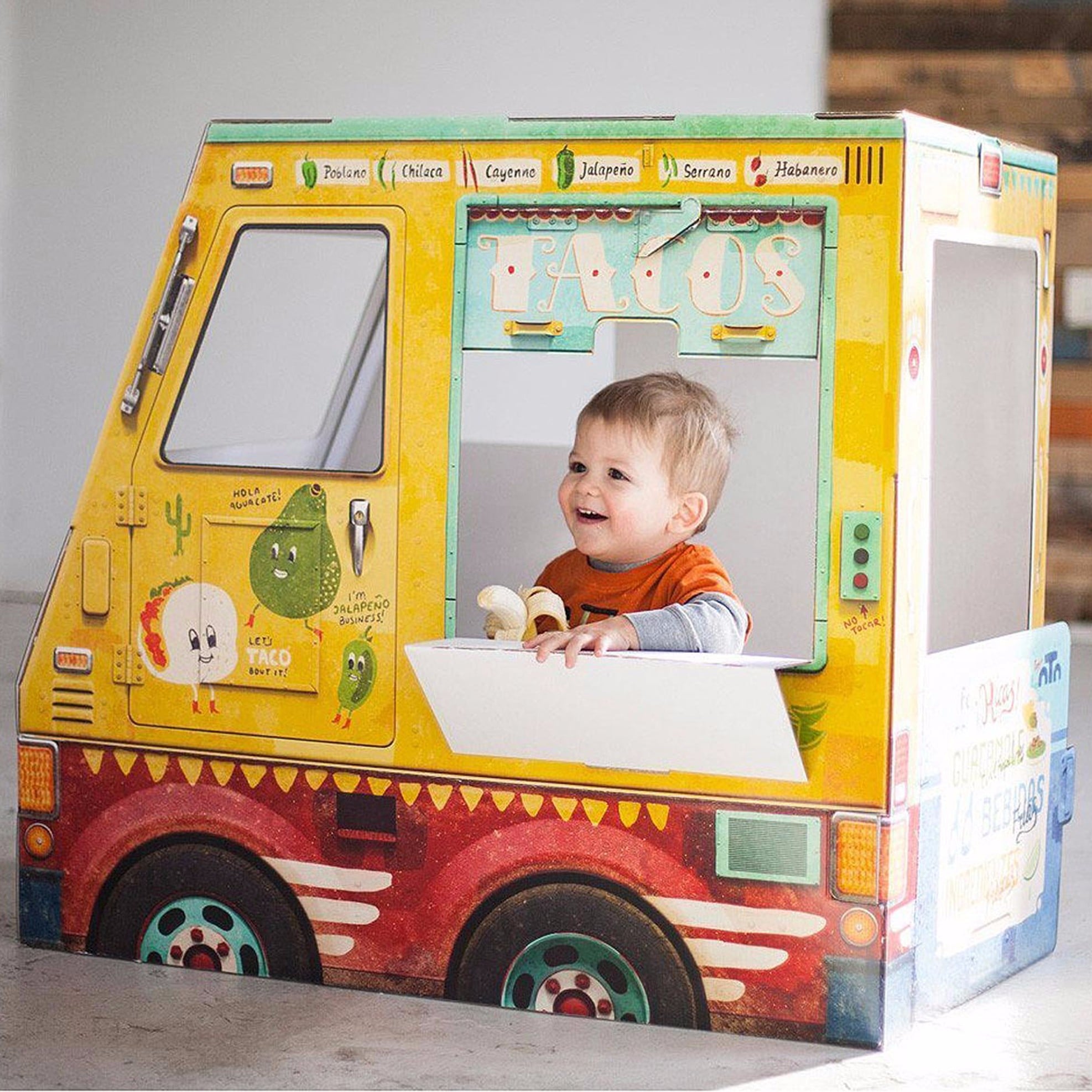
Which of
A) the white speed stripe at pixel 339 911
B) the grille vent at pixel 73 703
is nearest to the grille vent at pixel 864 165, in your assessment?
the white speed stripe at pixel 339 911

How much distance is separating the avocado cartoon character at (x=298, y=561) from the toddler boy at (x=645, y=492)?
0.34m

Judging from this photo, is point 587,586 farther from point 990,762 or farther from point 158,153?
point 158,153

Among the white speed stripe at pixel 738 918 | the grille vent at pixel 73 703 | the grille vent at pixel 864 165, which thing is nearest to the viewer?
the grille vent at pixel 864 165

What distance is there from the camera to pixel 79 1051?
2.51 meters

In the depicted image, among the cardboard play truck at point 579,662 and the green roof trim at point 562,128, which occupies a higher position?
the green roof trim at point 562,128

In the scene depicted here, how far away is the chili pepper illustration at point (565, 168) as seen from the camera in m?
2.54

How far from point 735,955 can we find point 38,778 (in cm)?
109

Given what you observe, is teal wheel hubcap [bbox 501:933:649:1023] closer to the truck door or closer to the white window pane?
the truck door

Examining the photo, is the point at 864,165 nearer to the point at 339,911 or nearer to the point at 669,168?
the point at 669,168

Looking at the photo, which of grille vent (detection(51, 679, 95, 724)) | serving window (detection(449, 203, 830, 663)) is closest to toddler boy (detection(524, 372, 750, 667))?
serving window (detection(449, 203, 830, 663))

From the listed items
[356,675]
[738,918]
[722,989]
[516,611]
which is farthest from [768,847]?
[356,675]

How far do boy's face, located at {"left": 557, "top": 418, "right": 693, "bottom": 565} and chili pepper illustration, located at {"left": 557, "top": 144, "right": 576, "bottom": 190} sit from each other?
0.37m

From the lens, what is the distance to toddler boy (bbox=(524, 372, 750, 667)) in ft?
8.99

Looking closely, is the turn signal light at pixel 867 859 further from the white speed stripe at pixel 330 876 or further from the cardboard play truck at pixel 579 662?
the white speed stripe at pixel 330 876
